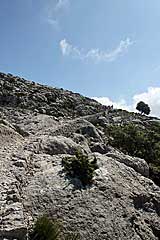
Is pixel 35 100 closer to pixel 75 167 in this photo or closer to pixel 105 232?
pixel 75 167

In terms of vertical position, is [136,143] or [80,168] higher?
[136,143]

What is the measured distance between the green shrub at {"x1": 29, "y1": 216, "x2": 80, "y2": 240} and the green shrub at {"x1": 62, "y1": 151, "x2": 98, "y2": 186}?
115 inches

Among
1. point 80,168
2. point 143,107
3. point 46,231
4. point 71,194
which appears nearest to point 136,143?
point 80,168

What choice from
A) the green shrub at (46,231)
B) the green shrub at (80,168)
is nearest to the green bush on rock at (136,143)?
the green shrub at (80,168)

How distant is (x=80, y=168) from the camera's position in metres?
13.6

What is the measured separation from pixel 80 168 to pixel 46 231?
408 centimetres

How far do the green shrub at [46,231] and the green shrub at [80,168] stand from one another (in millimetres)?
2922

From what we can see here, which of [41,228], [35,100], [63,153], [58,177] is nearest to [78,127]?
[63,153]

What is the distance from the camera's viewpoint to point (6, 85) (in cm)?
4500

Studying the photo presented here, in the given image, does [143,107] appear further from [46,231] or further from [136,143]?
[46,231]

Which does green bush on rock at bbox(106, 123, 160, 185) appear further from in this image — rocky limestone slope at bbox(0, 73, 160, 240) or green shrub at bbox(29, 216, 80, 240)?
green shrub at bbox(29, 216, 80, 240)

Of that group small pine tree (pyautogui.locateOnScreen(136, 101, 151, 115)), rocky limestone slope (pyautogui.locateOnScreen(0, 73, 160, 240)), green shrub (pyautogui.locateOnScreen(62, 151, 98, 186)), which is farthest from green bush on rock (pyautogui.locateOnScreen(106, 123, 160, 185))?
small pine tree (pyautogui.locateOnScreen(136, 101, 151, 115))

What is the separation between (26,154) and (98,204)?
154 inches

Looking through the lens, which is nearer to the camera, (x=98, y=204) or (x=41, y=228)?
(x=41, y=228)
